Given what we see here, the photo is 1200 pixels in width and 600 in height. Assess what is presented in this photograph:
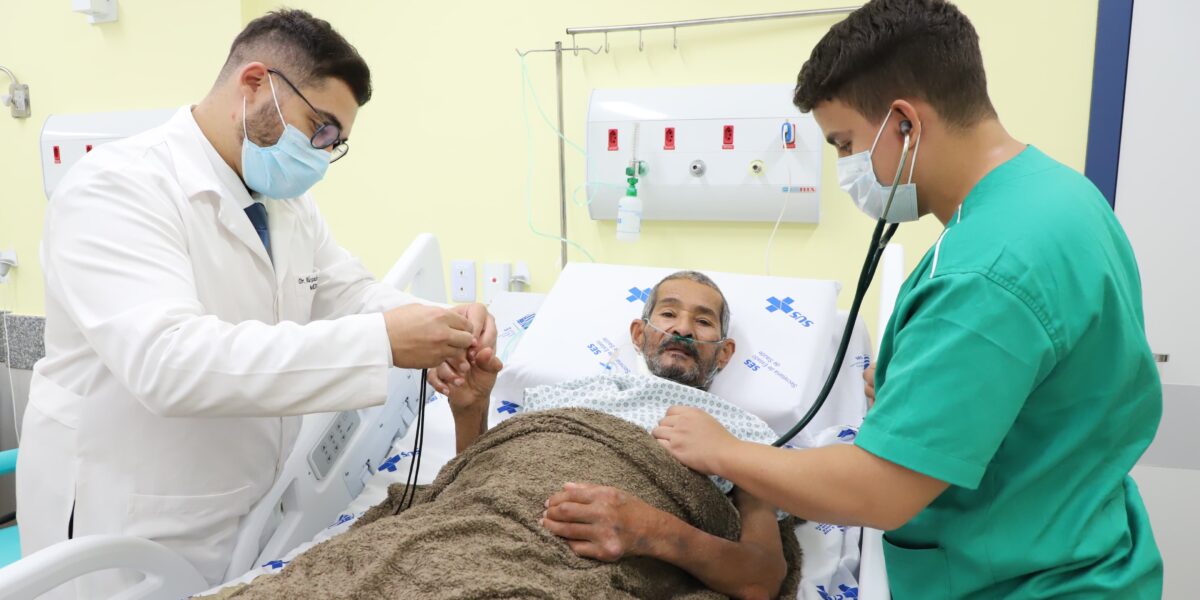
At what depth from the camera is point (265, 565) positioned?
150 centimetres

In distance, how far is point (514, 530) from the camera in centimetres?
116

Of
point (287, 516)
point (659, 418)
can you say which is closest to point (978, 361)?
point (659, 418)

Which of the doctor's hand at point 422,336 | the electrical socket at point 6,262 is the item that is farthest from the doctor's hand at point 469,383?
the electrical socket at point 6,262

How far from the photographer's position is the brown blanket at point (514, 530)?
1.04 m

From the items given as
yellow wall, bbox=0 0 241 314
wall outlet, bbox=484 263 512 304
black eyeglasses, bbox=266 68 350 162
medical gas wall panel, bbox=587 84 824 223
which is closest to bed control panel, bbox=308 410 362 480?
black eyeglasses, bbox=266 68 350 162

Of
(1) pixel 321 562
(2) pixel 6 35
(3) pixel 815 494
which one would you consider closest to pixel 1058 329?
(3) pixel 815 494

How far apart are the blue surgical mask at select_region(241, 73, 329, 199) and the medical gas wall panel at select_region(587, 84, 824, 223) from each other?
1069 millimetres

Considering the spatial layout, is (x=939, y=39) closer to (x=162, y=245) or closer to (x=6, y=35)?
(x=162, y=245)

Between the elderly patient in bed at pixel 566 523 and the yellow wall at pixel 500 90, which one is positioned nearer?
the elderly patient in bed at pixel 566 523

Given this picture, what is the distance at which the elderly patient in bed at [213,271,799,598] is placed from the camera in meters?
1.07

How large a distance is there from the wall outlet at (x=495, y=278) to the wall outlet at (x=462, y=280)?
5cm

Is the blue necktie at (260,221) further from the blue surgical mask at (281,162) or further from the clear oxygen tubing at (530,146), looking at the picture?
the clear oxygen tubing at (530,146)

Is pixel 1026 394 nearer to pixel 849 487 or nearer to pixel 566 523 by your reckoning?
pixel 849 487

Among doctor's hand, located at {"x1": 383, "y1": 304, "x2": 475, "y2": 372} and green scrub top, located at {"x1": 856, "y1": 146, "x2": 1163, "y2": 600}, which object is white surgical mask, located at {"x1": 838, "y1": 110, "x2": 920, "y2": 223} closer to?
green scrub top, located at {"x1": 856, "y1": 146, "x2": 1163, "y2": 600}
